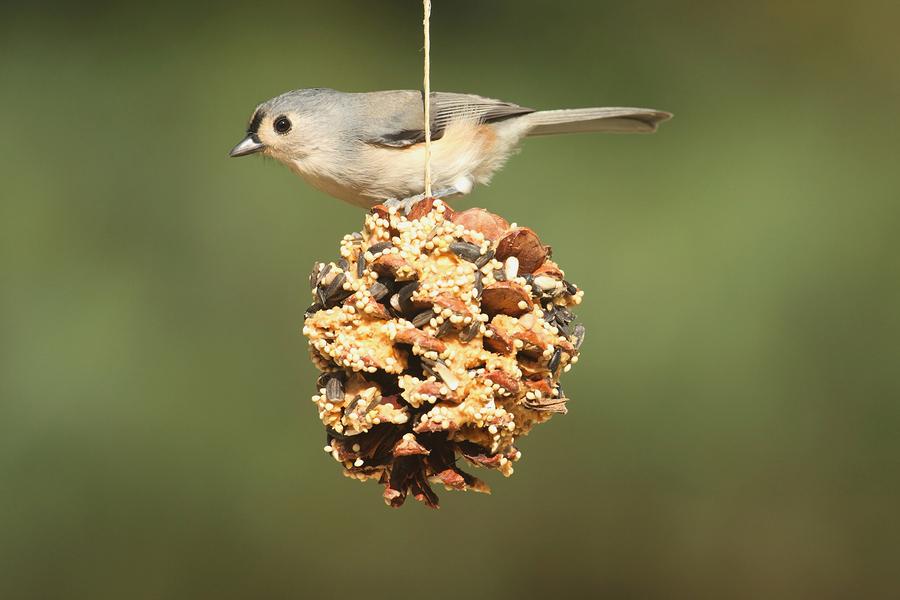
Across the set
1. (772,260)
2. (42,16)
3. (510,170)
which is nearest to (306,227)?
(510,170)

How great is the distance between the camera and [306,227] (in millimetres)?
3480

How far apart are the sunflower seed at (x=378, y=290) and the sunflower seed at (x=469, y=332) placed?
13cm

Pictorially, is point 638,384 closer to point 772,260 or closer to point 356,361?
point 772,260

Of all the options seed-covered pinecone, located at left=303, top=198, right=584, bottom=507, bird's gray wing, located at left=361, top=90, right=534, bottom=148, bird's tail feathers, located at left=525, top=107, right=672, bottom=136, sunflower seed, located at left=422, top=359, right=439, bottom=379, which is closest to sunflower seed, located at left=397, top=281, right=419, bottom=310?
seed-covered pinecone, located at left=303, top=198, right=584, bottom=507

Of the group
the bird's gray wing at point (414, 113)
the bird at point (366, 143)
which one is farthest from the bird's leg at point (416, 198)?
the bird's gray wing at point (414, 113)

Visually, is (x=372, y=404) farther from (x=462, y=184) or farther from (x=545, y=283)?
(x=462, y=184)

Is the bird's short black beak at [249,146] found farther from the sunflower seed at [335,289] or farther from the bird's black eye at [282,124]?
the sunflower seed at [335,289]

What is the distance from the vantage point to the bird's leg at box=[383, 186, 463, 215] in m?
1.82

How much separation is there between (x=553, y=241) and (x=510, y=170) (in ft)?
1.02

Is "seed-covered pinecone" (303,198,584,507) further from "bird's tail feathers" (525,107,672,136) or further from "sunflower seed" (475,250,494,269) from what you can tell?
"bird's tail feathers" (525,107,672,136)

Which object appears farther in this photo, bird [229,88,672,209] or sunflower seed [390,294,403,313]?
bird [229,88,672,209]

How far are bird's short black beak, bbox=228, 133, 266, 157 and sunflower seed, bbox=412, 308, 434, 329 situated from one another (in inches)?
24.6

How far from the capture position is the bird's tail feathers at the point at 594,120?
2209mm

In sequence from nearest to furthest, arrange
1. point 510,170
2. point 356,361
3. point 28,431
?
point 356,361 < point 28,431 < point 510,170
